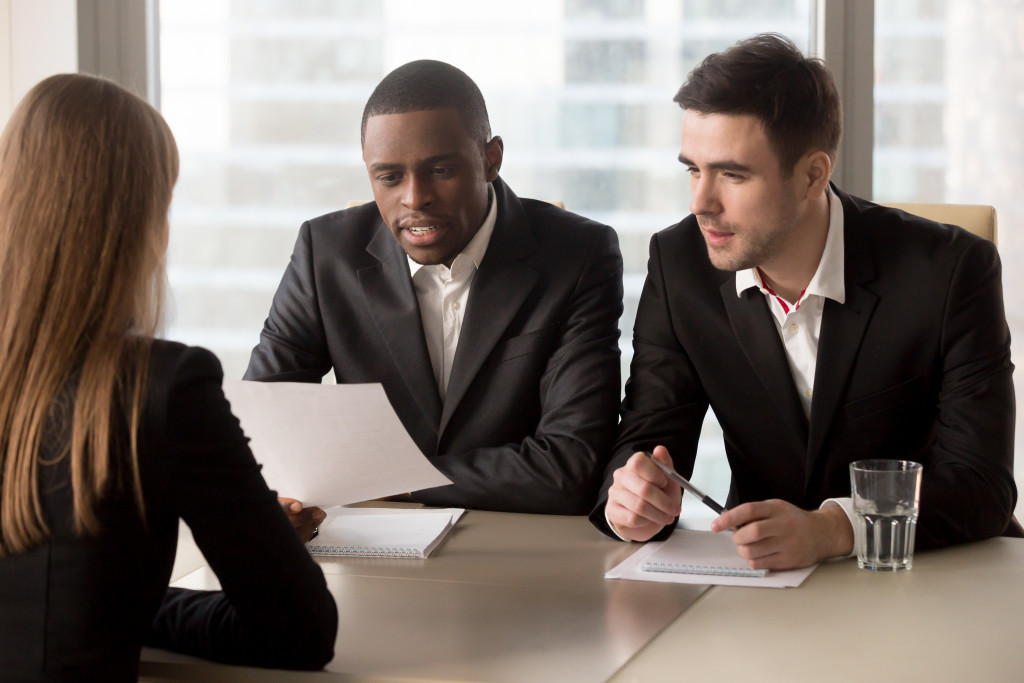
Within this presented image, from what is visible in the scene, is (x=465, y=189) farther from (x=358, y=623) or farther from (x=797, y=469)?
(x=358, y=623)

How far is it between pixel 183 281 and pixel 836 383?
7.47 feet

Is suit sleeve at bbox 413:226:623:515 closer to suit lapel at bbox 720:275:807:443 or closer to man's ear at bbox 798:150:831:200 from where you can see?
suit lapel at bbox 720:275:807:443

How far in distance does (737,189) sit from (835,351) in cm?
32

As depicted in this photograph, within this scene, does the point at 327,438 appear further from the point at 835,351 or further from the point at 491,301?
the point at 835,351

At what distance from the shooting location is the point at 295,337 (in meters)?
2.16

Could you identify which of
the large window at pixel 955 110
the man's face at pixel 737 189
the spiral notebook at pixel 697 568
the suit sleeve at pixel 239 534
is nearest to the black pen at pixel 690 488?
the spiral notebook at pixel 697 568

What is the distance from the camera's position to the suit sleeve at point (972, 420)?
1554 millimetres

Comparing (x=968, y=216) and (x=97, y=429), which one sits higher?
(x=968, y=216)

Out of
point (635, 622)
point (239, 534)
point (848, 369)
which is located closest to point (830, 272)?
point (848, 369)

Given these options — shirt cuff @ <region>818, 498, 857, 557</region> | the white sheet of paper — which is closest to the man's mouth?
the white sheet of paper

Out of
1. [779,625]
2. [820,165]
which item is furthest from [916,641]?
[820,165]

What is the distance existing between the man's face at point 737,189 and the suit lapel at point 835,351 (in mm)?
152

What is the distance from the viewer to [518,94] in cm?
315

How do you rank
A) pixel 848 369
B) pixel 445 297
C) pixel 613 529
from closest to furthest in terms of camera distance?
pixel 613 529 < pixel 848 369 < pixel 445 297
